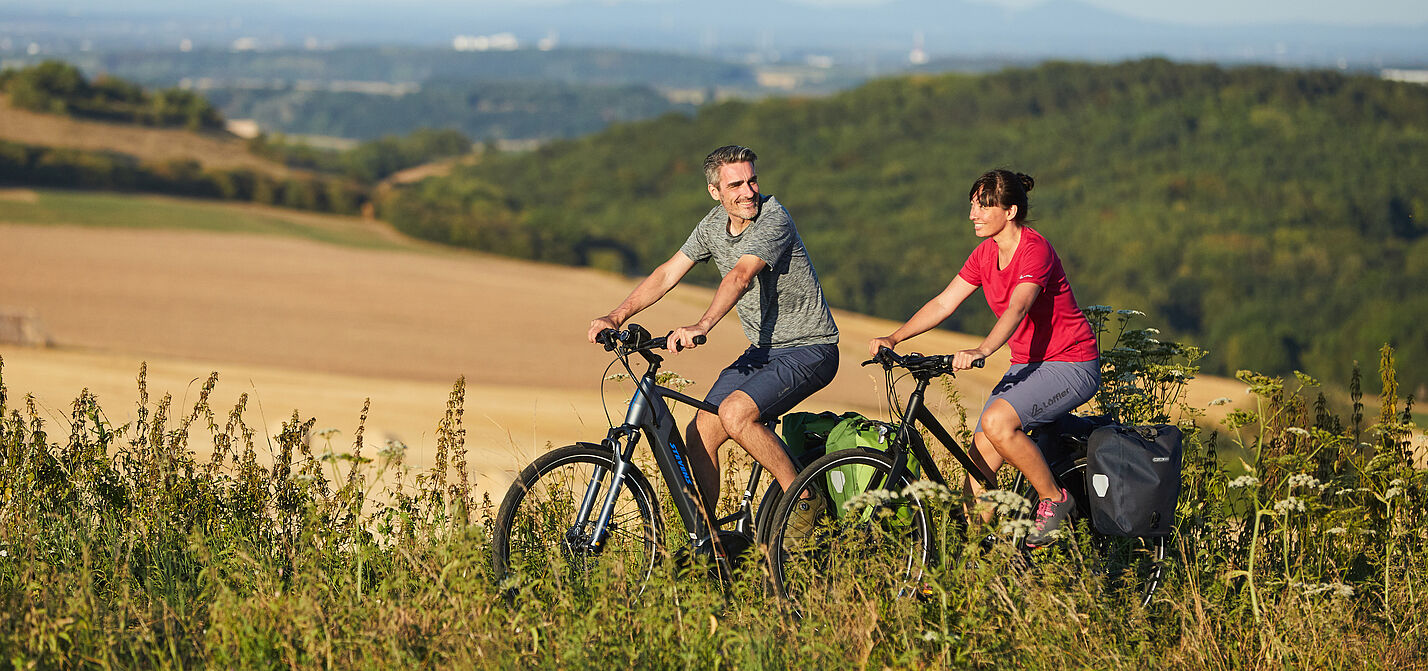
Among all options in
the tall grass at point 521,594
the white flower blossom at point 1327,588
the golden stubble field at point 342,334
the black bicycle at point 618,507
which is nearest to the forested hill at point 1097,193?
the golden stubble field at point 342,334

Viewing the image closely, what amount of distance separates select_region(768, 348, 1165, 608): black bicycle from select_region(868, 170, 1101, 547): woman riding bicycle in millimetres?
135

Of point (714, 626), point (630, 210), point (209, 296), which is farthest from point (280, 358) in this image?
point (630, 210)

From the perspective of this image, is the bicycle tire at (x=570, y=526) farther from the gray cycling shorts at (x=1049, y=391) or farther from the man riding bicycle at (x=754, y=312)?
the gray cycling shorts at (x=1049, y=391)

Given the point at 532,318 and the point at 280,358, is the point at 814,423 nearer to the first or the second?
the point at 280,358

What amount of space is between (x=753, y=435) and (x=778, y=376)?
0.81 ft

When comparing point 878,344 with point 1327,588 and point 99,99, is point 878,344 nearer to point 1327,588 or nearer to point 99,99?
point 1327,588

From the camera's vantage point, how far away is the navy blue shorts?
466cm

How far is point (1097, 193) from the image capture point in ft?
344

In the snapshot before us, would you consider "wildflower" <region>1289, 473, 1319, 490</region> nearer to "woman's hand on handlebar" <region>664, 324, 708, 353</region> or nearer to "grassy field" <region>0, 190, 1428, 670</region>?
"grassy field" <region>0, 190, 1428, 670</region>

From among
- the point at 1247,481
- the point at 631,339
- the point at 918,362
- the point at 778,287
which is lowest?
the point at 1247,481

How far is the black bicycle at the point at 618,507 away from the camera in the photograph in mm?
4402

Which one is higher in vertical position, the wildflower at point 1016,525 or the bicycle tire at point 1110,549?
the wildflower at point 1016,525

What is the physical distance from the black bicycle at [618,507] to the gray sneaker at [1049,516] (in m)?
0.97

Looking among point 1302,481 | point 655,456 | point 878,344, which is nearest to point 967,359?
point 878,344
